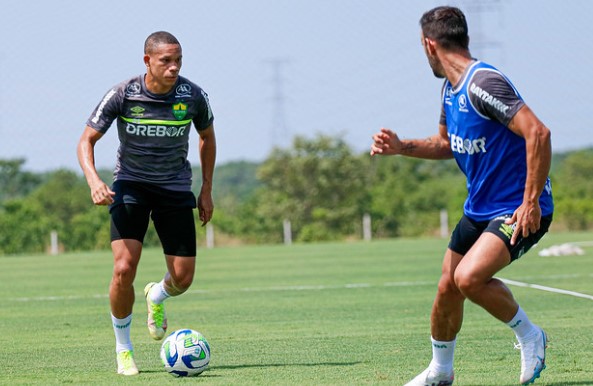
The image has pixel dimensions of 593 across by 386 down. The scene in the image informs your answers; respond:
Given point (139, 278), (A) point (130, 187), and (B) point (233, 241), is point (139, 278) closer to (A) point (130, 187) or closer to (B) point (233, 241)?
(A) point (130, 187)

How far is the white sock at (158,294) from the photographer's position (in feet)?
30.2

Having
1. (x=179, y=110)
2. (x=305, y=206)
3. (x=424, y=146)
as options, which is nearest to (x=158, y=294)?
(x=179, y=110)

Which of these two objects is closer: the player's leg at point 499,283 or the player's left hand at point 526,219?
the player's left hand at point 526,219

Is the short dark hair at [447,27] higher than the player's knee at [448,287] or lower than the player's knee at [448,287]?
higher

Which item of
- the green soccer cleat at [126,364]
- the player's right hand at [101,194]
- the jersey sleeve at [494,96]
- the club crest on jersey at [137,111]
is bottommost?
the green soccer cleat at [126,364]

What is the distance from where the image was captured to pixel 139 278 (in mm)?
21000

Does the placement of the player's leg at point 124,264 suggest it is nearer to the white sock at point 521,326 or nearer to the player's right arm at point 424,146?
the player's right arm at point 424,146

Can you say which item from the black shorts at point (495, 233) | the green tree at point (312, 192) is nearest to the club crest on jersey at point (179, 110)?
the black shorts at point (495, 233)

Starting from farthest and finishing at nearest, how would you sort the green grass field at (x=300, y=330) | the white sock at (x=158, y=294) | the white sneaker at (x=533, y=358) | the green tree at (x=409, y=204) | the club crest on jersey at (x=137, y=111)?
1. the green tree at (x=409, y=204)
2. the white sock at (x=158, y=294)
3. the club crest on jersey at (x=137, y=111)
4. the green grass field at (x=300, y=330)
5. the white sneaker at (x=533, y=358)

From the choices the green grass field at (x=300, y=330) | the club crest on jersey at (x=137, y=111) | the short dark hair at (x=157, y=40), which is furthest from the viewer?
the club crest on jersey at (x=137, y=111)

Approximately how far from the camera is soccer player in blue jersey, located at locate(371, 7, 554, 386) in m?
6.37

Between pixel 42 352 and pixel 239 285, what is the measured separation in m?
8.95

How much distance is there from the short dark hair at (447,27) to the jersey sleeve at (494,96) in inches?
11.1

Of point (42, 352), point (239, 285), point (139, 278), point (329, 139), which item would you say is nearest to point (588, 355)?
point (42, 352)
